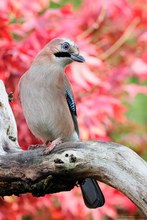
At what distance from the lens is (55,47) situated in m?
3.74

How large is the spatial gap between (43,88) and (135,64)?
4.70 ft

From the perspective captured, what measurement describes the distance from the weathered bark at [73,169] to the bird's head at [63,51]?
68cm

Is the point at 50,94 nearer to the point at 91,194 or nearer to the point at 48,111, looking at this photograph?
the point at 48,111

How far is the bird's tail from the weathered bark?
29cm

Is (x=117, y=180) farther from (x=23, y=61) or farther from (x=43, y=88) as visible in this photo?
(x=23, y=61)

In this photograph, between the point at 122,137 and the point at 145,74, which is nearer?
the point at 145,74

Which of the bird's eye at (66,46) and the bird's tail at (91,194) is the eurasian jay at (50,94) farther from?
the bird's tail at (91,194)

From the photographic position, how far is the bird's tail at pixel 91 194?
3365 millimetres

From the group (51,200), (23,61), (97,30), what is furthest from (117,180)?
(97,30)

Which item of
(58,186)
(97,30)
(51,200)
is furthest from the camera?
(97,30)

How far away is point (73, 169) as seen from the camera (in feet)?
9.83

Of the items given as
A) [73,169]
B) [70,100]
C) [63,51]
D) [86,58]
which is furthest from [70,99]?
[73,169]

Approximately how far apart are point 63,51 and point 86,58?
2.29 feet

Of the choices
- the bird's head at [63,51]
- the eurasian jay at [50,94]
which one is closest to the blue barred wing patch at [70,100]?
the eurasian jay at [50,94]
